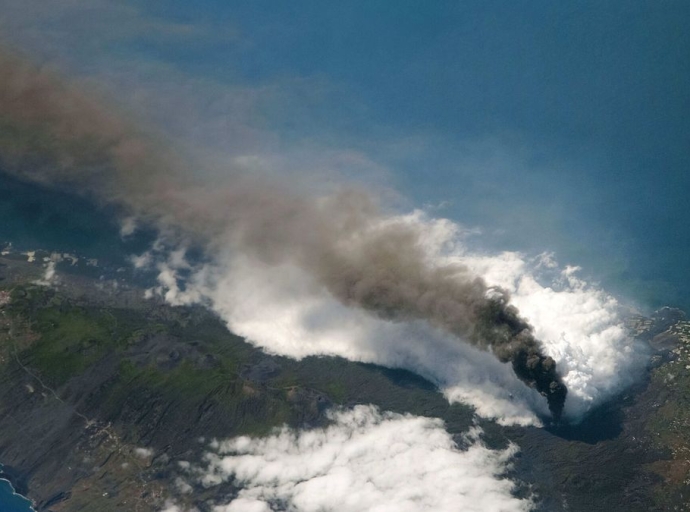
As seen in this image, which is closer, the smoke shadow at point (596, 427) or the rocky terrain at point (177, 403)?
the rocky terrain at point (177, 403)

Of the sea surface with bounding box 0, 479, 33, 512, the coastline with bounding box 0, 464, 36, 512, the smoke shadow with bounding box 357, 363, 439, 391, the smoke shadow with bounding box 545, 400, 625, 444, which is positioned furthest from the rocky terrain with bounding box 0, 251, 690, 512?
the sea surface with bounding box 0, 479, 33, 512

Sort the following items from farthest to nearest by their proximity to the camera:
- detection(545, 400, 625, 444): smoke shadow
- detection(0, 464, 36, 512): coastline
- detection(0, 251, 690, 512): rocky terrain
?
detection(545, 400, 625, 444): smoke shadow, detection(0, 251, 690, 512): rocky terrain, detection(0, 464, 36, 512): coastline

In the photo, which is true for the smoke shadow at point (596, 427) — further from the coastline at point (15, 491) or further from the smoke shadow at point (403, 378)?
the coastline at point (15, 491)

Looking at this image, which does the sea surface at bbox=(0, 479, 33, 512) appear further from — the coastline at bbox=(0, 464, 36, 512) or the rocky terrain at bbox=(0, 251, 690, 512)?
the rocky terrain at bbox=(0, 251, 690, 512)

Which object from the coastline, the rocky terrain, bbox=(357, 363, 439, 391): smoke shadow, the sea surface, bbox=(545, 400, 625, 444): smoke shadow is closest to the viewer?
the sea surface

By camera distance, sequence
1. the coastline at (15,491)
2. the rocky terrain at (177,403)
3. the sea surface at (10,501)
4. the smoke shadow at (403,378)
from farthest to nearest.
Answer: the smoke shadow at (403,378) < the rocky terrain at (177,403) < the coastline at (15,491) < the sea surface at (10,501)

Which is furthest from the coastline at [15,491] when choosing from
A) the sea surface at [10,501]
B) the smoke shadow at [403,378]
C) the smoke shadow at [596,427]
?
the smoke shadow at [596,427]

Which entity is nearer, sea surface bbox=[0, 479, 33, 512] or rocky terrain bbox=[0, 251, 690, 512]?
sea surface bbox=[0, 479, 33, 512]
